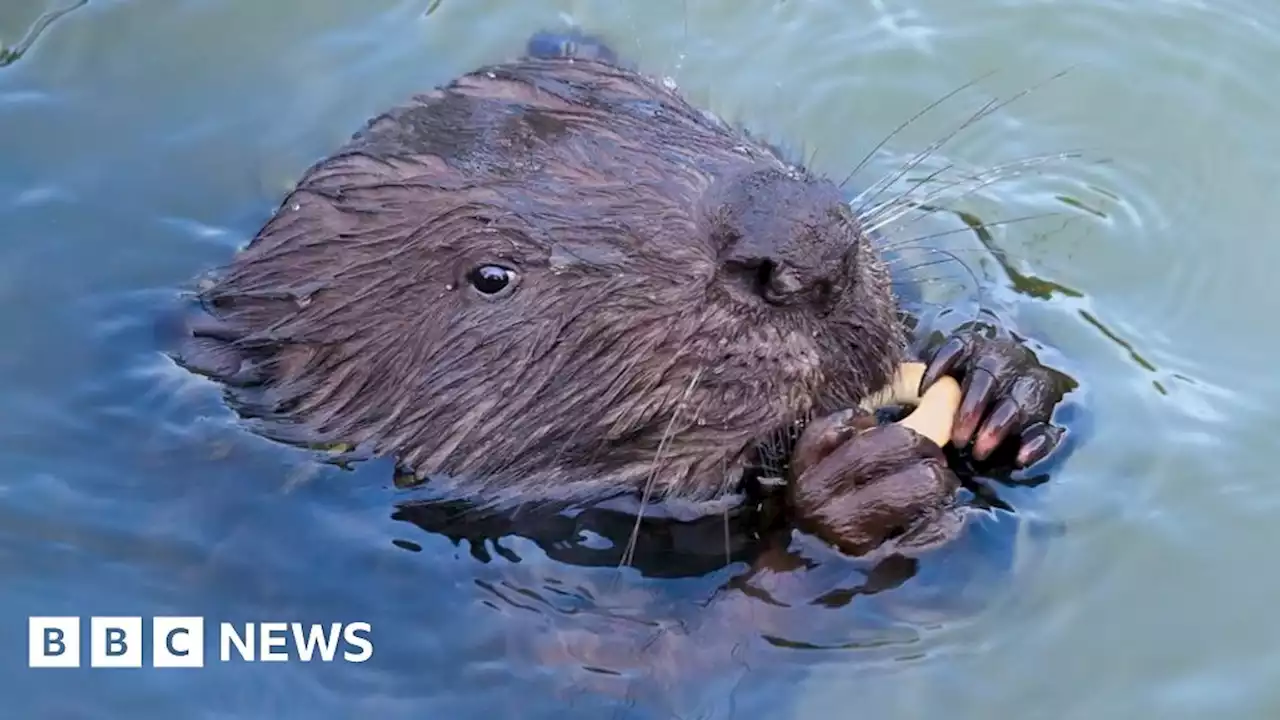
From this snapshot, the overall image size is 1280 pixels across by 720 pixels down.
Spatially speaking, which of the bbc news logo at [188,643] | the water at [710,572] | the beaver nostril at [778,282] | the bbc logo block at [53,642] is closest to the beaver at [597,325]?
the beaver nostril at [778,282]

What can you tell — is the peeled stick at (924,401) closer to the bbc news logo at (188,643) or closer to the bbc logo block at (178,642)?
the bbc news logo at (188,643)

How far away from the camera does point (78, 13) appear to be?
5.55 metres

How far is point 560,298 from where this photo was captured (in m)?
3.43

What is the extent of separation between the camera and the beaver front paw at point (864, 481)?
11.0ft

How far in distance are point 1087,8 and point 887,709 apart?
9.84 feet

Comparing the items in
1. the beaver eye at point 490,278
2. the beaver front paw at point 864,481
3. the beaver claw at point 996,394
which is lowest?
the beaver front paw at point 864,481

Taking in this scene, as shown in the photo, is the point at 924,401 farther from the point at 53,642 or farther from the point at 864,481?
the point at 53,642

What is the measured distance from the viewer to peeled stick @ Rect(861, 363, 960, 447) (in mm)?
3580

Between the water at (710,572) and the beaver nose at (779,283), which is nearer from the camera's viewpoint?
the beaver nose at (779,283)

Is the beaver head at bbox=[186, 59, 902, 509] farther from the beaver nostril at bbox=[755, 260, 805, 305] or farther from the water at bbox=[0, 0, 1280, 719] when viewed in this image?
the water at bbox=[0, 0, 1280, 719]

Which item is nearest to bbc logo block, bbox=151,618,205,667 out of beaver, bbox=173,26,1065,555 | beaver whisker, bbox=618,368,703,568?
beaver, bbox=173,26,1065,555

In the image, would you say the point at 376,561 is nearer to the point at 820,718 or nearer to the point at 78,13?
the point at 820,718

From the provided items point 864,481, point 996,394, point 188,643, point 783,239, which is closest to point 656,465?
point 864,481

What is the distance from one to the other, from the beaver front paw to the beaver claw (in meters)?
0.19
